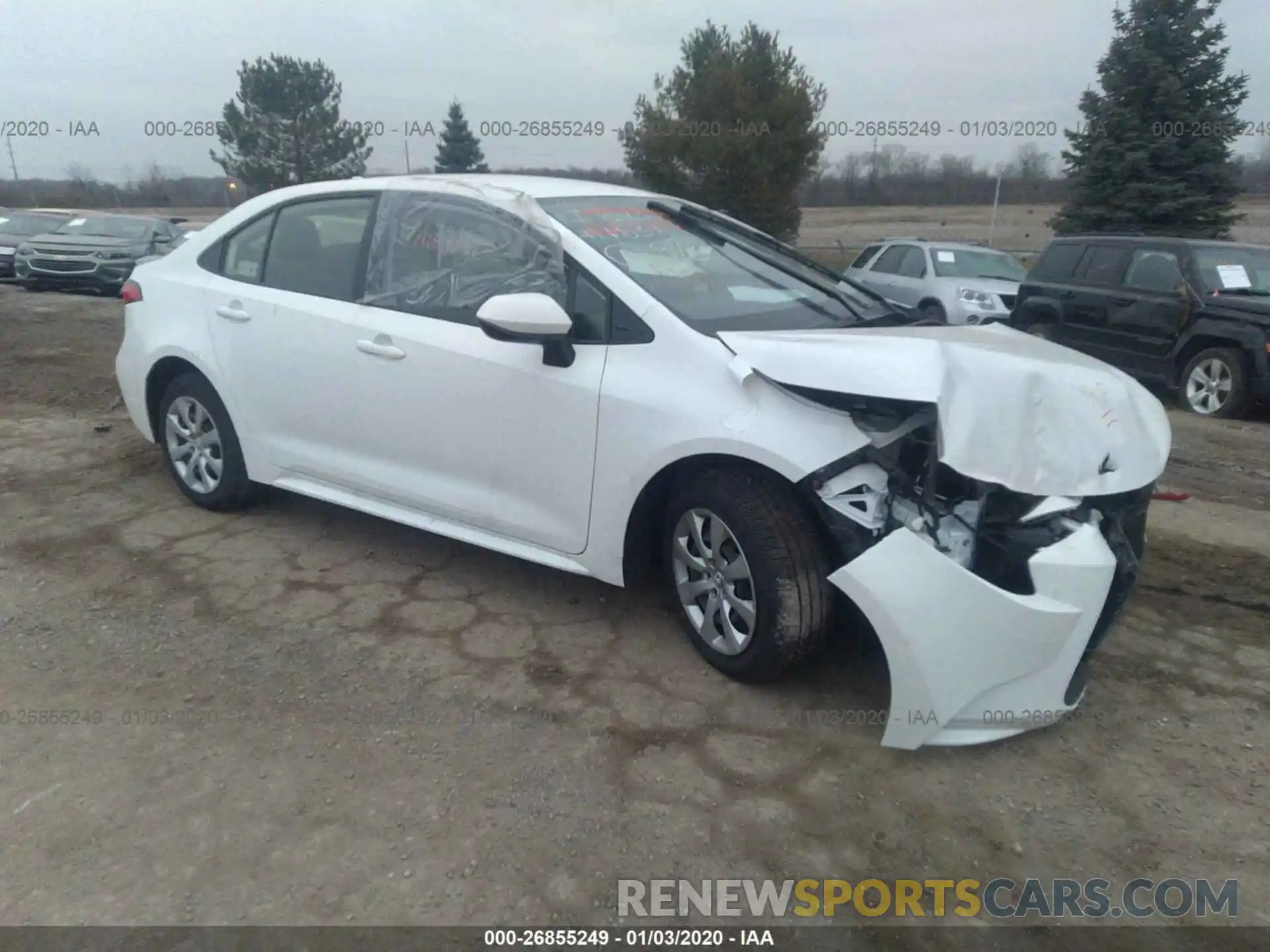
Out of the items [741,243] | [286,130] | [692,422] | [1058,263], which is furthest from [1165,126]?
[286,130]

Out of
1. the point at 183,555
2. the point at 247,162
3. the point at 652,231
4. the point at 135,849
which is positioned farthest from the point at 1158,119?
the point at 247,162

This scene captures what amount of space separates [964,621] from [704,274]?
167 centimetres

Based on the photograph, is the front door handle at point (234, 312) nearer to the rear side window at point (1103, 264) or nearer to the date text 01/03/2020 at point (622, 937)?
the date text 01/03/2020 at point (622, 937)

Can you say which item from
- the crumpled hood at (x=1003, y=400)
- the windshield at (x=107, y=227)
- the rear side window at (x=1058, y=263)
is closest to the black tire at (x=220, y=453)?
the crumpled hood at (x=1003, y=400)

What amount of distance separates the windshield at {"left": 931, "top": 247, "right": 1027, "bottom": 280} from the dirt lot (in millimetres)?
8840

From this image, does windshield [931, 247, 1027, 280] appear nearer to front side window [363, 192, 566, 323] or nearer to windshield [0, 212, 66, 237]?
front side window [363, 192, 566, 323]

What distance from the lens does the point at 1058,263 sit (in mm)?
9930

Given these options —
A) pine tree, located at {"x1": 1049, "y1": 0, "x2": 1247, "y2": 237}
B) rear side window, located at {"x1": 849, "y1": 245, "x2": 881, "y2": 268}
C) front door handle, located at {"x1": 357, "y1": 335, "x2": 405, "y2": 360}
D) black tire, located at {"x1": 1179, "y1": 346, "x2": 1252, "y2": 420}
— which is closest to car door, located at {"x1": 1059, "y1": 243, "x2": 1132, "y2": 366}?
black tire, located at {"x1": 1179, "y1": 346, "x2": 1252, "y2": 420}

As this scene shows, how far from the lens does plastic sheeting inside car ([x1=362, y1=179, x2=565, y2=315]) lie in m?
3.63

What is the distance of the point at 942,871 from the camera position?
2.50 m

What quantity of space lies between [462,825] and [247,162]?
35.3 meters

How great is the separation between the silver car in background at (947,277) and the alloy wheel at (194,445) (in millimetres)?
8705

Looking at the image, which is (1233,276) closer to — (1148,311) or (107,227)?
(1148,311)

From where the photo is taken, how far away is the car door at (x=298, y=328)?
406cm
